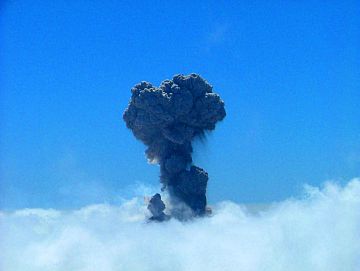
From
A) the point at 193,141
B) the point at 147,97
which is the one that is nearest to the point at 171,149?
the point at 193,141

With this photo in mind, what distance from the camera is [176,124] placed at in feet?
405

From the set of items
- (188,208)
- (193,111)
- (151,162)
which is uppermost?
(193,111)

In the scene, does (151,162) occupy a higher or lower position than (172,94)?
lower

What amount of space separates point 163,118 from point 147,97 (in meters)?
6.58

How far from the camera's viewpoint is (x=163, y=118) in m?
120

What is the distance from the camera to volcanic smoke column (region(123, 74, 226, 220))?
121250 mm

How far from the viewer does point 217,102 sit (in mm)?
125188

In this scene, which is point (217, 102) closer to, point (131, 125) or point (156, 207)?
point (131, 125)

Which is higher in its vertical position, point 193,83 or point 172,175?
point 193,83

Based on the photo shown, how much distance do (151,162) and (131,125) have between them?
10.5 m

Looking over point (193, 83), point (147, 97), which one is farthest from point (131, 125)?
point (193, 83)

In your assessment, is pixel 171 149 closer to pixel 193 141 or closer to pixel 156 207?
pixel 193 141

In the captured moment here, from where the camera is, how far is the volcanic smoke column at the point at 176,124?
398 feet

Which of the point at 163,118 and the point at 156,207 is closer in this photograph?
the point at 163,118
